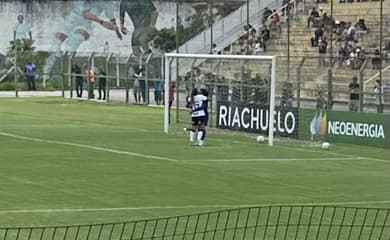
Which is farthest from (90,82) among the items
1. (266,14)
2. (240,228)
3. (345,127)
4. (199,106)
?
(240,228)

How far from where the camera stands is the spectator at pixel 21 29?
67.6 meters

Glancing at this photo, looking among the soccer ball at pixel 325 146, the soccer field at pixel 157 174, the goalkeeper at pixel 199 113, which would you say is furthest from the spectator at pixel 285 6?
the goalkeeper at pixel 199 113

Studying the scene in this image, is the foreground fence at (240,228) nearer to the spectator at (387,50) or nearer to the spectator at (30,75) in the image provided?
the spectator at (387,50)

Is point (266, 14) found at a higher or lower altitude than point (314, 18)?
higher

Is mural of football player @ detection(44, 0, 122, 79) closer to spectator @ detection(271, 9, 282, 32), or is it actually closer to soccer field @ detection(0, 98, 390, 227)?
spectator @ detection(271, 9, 282, 32)

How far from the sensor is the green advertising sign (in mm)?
29594

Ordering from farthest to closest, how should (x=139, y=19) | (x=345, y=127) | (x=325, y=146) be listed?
1. (x=139, y=19)
2. (x=345, y=127)
3. (x=325, y=146)

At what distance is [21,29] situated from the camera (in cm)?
6794

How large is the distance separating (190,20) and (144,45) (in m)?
3.33

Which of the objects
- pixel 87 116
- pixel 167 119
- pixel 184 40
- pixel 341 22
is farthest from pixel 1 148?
pixel 184 40

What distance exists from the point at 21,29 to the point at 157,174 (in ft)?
156

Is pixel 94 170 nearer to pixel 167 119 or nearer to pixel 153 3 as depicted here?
pixel 167 119

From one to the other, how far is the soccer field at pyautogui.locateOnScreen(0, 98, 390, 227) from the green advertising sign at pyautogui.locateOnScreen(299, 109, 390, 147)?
1.99 feet

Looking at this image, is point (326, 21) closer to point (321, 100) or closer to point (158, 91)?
point (158, 91)
